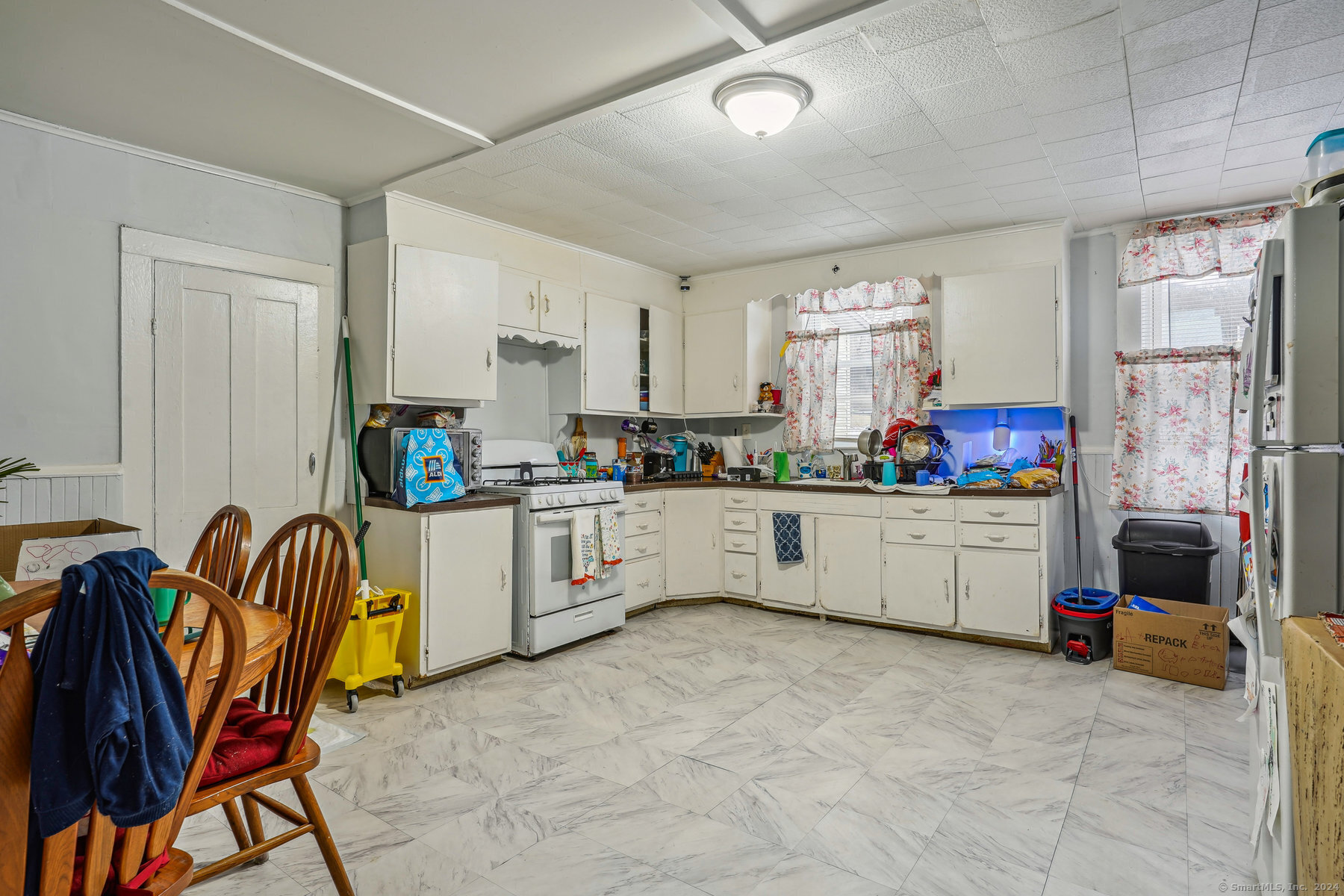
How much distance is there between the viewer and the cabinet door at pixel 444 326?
12.0 ft

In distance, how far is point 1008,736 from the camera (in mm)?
2803

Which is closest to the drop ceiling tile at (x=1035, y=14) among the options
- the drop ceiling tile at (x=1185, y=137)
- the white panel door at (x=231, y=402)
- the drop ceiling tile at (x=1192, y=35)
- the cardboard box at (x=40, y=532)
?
the drop ceiling tile at (x=1192, y=35)

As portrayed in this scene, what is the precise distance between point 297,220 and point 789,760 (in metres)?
3.45

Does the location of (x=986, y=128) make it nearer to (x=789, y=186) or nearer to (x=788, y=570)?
(x=789, y=186)

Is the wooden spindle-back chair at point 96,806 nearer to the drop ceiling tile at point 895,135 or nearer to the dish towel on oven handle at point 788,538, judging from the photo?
the drop ceiling tile at point 895,135

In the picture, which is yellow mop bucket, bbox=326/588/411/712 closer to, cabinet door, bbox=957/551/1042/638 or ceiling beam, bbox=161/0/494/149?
ceiling beam, bbox=161/0/494/149

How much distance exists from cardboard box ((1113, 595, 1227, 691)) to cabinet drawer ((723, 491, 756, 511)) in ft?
6.96

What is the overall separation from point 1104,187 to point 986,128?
3.60ft

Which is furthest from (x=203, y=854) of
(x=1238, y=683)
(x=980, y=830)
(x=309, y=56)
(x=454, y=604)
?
(x=1238, y=683)

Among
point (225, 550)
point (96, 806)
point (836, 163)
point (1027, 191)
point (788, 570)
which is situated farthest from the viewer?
point (788, 570)

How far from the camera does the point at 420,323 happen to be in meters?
3.69

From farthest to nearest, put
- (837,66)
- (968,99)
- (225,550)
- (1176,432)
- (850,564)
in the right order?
(850,564), (1176,432), (968,99), (837,66), (225,550)

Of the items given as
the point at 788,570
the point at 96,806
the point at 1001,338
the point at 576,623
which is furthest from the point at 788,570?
the point at 96,806

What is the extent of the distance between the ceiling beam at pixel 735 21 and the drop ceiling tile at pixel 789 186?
1.19 m
